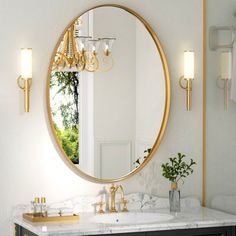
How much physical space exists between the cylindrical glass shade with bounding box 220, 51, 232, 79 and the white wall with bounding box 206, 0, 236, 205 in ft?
0.18

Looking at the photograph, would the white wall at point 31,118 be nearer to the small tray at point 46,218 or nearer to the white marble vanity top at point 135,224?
the white marble vanity top at point 135,224

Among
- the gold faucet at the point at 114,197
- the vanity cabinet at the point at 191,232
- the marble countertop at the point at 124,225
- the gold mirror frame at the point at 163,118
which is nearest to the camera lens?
the marble countertop at the point at 124,225

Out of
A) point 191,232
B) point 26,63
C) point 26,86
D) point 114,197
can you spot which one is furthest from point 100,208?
point 26,63

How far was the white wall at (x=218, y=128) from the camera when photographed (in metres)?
4.38

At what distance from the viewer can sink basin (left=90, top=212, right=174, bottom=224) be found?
409 centimetres

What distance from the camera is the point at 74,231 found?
12.1 feet

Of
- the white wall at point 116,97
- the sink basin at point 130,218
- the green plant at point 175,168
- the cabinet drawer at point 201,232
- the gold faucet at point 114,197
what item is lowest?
the cabinet drawer at point 201,232

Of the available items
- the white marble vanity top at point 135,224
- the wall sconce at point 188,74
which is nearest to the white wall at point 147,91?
the wall sconce at point 188,74

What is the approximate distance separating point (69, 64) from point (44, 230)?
1.04 metres

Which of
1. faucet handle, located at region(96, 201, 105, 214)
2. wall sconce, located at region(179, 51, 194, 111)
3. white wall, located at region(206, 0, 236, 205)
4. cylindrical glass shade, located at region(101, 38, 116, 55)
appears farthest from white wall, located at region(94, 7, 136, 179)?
white wall, located at region(206, 0, 236, 205)

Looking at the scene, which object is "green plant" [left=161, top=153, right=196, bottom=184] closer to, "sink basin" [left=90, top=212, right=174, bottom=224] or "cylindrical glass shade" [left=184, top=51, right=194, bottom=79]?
"sink basin" [left=90, top=212, right=174, bottom=224]

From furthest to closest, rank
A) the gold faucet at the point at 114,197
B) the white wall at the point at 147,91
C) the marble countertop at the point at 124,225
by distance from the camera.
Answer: the white wall at the point at 147,91, the gold faucet at the point at 114,197, the marble countertop at the point at 124,225

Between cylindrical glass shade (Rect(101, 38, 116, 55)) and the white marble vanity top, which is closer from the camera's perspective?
the white marble vanity top

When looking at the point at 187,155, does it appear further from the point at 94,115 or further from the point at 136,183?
the point at 94,115
